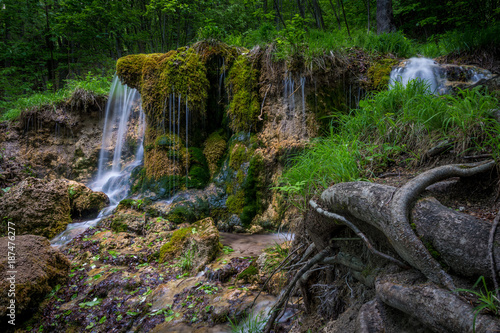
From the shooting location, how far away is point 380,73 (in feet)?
19.0

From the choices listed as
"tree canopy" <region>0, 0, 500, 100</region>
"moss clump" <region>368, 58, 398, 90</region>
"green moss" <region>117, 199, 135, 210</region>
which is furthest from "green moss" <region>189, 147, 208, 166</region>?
"tree canopy" <region>0, 0, 500, 100</region>

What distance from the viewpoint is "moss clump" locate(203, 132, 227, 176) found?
7190mm

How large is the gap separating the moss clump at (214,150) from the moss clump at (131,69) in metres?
2.47

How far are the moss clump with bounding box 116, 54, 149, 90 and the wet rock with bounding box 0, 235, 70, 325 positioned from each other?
4.73 metres

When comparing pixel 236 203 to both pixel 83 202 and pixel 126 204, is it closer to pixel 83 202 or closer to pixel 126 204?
pixel 126 204

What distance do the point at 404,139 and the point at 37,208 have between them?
705 cm

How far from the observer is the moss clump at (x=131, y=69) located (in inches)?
289

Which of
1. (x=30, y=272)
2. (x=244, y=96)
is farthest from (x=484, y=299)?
(x=244, y=96)

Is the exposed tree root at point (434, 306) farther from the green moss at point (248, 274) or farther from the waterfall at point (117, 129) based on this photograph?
A: the waterfall at point (117, 129)

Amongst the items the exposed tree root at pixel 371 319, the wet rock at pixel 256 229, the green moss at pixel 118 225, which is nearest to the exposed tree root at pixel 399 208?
the exposed tree root at pixel 371 319

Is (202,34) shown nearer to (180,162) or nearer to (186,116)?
(186,116)

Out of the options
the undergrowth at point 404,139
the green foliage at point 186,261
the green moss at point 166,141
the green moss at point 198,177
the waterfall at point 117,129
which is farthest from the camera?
the waterfall at point 117,129

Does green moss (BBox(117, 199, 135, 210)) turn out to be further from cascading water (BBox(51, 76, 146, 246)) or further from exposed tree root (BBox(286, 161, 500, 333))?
exposed tree root (BBox(286, 161, 500, 333))

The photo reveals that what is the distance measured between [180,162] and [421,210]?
6.22m
